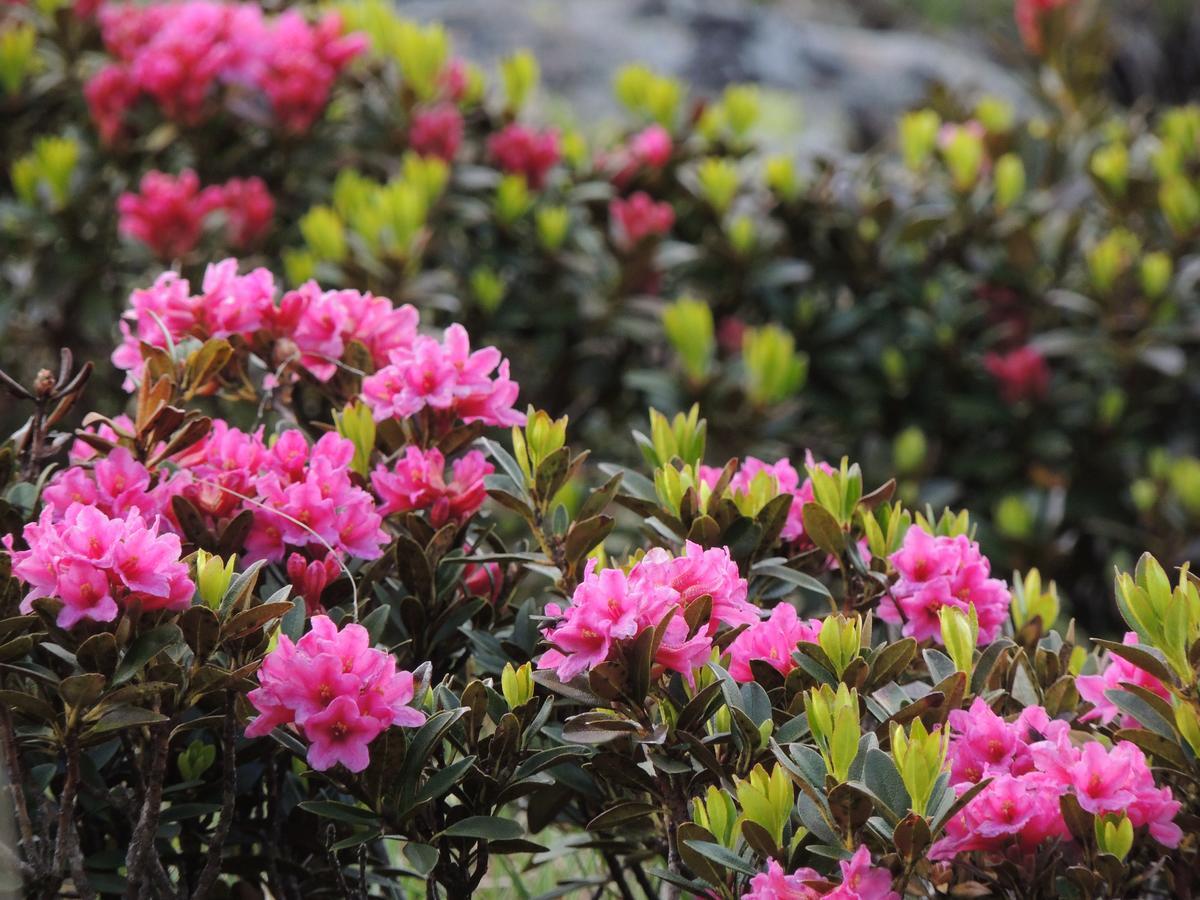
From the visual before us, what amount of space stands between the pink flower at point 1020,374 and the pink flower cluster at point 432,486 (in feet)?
7.84

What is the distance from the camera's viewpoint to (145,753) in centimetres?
156

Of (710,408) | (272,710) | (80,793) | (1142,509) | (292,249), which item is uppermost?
(272,710)

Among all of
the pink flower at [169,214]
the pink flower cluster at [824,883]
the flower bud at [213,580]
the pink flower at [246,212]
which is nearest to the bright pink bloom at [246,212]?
the pink flower at [246,212]

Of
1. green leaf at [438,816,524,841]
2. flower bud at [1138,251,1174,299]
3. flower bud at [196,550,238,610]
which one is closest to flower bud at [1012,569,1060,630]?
green leaf at [438,816,524,841]

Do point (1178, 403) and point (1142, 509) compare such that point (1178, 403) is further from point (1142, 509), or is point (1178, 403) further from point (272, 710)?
point (272, 710)

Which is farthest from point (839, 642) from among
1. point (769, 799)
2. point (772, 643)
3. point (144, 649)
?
point (144, 649)

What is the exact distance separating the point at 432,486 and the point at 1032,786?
725mm

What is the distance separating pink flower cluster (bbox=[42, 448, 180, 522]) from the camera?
59.9 inches

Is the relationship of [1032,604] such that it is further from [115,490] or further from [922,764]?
[115,490]

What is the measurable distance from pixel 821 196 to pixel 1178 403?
116cm

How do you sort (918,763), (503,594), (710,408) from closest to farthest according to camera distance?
(918,763), (503,594), (710,408)

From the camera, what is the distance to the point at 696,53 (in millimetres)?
6133

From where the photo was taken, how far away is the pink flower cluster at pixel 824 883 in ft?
4.04

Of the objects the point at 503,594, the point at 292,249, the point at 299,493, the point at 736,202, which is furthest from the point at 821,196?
the point at 299,493
